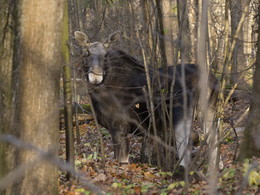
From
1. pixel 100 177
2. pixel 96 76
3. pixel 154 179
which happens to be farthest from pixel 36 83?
pixel 96 76

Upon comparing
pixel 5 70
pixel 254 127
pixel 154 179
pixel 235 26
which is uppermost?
pixel 235 26

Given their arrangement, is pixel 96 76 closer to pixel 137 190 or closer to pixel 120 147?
pixel 120 147

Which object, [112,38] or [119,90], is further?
[112,38]

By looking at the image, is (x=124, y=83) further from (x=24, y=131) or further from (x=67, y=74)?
(x=24, y=131)

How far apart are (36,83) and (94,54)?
3.43m

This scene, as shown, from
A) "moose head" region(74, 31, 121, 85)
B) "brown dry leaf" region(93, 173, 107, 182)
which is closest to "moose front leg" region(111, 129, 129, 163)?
"moose head" region(74, 31, 121, 85)

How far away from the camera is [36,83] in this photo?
4.55 metres

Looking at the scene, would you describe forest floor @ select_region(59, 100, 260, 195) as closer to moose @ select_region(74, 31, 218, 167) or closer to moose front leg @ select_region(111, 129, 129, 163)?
moose front leg @ select_region(111, 129, 129, 163)

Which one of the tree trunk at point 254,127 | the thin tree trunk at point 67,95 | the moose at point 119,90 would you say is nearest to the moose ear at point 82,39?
the moose at point 119,90

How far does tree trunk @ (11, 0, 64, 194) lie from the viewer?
14.8ft

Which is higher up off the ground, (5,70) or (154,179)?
(5,70)

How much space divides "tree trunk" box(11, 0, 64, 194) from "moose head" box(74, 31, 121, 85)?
2.74 meters

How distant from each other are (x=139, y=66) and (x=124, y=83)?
0.44m

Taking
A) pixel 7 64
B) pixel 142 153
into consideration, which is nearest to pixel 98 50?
pixel 142 153
